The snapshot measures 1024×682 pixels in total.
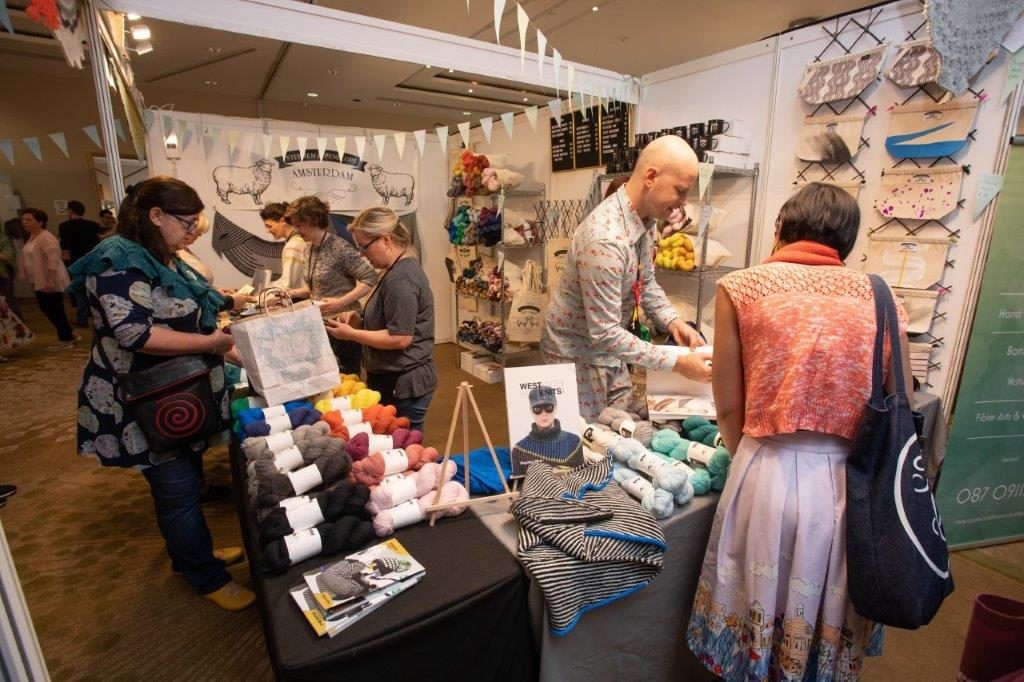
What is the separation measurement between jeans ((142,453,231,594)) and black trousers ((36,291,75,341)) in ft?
19.2

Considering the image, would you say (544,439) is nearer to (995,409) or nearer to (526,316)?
(995,409)

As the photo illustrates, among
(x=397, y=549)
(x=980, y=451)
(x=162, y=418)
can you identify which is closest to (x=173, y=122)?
(x=162, y=418)

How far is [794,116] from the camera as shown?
8.54 ft

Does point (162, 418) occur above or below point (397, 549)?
above

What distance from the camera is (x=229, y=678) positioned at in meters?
1.73

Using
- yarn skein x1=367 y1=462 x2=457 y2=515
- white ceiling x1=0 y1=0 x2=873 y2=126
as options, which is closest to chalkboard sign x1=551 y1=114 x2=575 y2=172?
white ceiling x1=0 y1=0 x2=873 y2=126

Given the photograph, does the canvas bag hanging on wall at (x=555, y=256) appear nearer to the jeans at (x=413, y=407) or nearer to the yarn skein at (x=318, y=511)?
the jeans at (x=413, y=407)

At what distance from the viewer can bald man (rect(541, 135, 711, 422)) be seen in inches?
60.7

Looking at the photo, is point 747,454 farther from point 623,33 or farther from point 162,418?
point 623,33

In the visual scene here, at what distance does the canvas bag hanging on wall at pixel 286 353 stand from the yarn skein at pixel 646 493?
103 cm

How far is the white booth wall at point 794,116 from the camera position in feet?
6.77

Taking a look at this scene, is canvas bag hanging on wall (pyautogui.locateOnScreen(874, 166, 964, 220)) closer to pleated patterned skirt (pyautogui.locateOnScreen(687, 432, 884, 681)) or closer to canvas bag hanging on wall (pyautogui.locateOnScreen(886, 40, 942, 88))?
canvas bag hanging on wall (pyautogui.locateOnScreen(886, 40, 942, 88))

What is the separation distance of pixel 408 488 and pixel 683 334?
119 cm

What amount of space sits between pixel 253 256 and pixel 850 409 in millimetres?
4968
